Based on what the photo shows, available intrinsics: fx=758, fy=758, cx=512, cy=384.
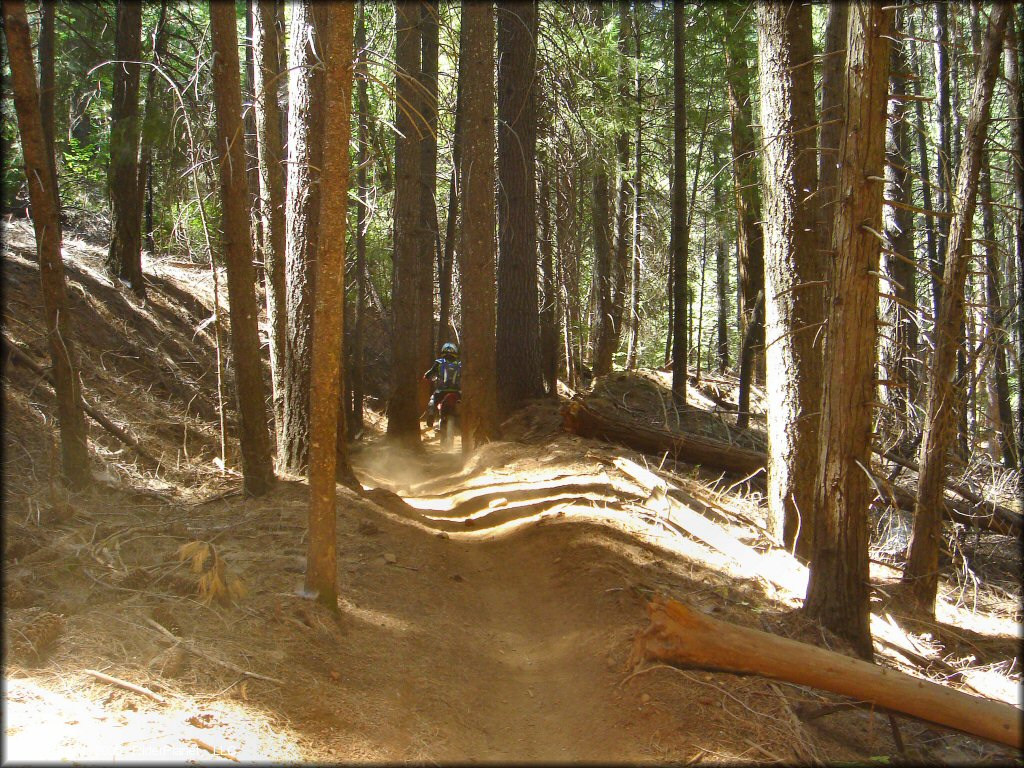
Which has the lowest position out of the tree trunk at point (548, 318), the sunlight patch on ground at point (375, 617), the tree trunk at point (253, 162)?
the sunlight patch on ground at point (375, 617)

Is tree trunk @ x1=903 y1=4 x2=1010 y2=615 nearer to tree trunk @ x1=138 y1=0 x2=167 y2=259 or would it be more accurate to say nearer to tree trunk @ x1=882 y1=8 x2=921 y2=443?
tree trunk @ x1=882 y1=8 x2=921 y2=443

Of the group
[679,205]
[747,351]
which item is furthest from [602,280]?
[747,351]

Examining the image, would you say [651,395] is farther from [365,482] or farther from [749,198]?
[365,482]

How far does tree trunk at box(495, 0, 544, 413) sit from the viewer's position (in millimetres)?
12969

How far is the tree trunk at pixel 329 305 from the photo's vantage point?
5.55m

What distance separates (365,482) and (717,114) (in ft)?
42.5

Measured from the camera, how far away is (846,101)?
5840 mm

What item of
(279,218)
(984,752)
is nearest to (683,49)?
(279,218)

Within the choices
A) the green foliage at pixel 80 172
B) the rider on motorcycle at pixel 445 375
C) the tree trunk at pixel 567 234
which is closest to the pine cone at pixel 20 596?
the rider on motorcycle at pixel 445 375

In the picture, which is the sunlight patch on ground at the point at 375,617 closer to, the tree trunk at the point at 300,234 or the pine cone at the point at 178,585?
the pine cone at the point at 178,585

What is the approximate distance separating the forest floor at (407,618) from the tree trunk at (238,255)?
58 centimetres

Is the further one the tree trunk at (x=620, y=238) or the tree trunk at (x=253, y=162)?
the tree trunk at (x=620, y=238)

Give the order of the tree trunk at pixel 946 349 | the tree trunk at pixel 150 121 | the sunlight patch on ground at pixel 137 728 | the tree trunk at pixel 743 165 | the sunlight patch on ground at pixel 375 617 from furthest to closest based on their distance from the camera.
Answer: the tree trunk at pixel 743 165 < the tree trunk at pixel 150 121 < the tree trunk at pixel 946 349 < the sunlight patch on ground at pixel 375 617 < the sunlight patch on ground at pixel 137 728

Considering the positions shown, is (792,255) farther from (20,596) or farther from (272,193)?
(20,596)
